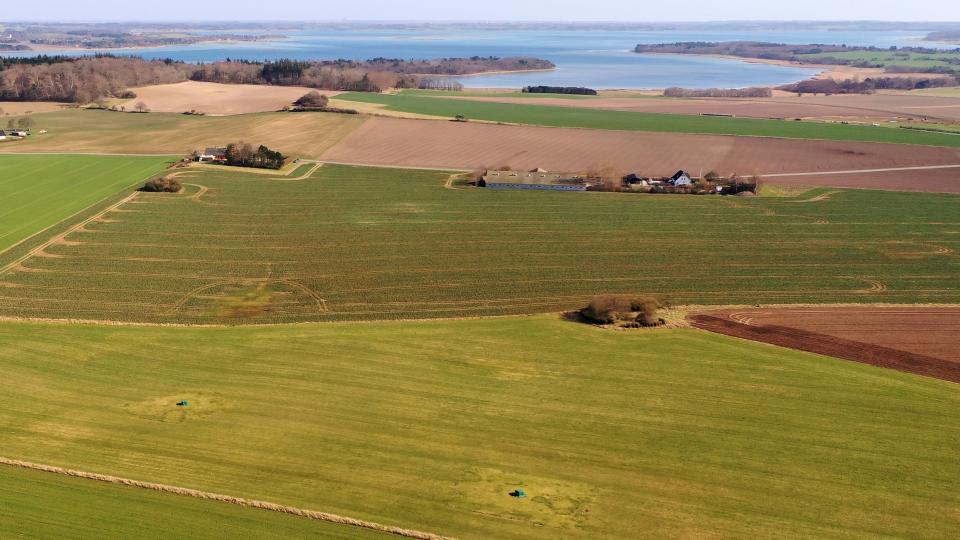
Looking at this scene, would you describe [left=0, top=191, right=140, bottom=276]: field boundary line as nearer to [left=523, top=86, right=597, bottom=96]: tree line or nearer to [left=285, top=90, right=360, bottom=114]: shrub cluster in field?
[left=285, top=90, right=360, bottom=114]: shrub cluster in field

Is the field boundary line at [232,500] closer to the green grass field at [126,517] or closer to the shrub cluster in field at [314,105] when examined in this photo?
the green grass field at [126,517]

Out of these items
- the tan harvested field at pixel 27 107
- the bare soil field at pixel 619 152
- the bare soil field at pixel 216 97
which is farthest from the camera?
the bare soil field at pixel 216 97

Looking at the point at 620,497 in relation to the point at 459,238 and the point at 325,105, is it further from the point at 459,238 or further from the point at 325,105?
the point at 325,105

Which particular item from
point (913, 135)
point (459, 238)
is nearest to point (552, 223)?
point (459, 238)

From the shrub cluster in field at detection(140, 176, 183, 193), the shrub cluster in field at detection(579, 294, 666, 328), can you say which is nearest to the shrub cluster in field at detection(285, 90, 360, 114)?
the shrub cluster in field at detection(140, 176, 183, 193)

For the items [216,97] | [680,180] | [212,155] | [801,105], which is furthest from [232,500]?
[801,105]

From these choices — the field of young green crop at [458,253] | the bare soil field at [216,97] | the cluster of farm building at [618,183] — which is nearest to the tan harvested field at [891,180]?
the field of young green crop at [458,253]
